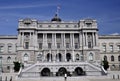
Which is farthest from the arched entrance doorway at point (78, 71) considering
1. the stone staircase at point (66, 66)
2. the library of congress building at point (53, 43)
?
the library of congress building at point (53, 43)

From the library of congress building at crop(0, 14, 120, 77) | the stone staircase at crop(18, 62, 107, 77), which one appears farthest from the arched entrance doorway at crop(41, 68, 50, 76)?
the library of congress building at crop(0, 14, 120, 77)

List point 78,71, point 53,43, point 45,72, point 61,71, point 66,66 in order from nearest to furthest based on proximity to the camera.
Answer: point 66,66
point 61,71
point 45,72
point 78,71
point 53,43

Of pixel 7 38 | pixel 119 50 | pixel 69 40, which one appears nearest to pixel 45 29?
pixel 69 40

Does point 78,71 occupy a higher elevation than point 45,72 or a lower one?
higher

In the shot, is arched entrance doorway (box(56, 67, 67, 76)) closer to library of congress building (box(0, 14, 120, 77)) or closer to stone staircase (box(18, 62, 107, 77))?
stone staircase (box(18, 62, 107, 77))

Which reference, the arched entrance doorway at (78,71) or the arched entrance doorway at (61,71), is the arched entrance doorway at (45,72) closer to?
the arched entrance doorway at (61,71)

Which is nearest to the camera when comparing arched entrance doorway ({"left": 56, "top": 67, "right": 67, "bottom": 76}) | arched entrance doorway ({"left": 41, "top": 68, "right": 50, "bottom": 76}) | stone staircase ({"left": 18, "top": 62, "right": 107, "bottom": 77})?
stone staircase ({"left": 18, "top": 62, "right": 107, "bottom": 77})

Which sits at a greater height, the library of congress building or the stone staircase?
the library of congress building

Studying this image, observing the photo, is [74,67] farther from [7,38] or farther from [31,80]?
[7,38]

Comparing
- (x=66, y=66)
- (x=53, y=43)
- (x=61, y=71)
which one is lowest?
(x=61, y=71)

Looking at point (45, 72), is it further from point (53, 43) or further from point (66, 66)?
point (53, 43)

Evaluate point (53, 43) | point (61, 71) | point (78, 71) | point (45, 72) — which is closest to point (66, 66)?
point (61, 71)

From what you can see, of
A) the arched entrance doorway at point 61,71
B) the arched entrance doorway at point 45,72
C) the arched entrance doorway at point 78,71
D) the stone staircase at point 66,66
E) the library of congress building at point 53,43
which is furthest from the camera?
the library of congress building at point 53,43

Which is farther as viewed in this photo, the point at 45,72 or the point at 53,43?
the point at 53,43
